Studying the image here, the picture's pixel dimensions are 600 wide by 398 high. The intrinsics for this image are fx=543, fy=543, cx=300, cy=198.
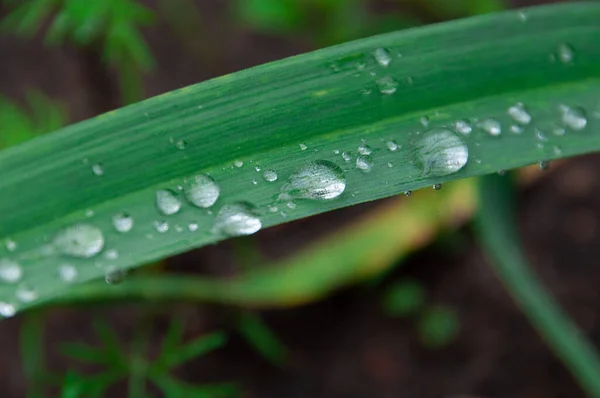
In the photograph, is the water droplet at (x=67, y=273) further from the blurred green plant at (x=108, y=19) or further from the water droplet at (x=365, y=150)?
the blurred green plant at (x=108, y=19)

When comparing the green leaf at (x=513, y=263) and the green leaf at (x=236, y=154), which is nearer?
the green leaf at (x=236, y=154)

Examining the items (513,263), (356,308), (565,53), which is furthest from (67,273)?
(356,308)

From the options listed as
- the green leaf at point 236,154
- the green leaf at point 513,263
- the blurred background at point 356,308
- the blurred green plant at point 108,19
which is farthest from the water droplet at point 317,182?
the blurred background at point 356,308

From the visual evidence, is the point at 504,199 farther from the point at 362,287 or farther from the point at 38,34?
the point at 38,34

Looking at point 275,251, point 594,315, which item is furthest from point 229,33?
point 594,315

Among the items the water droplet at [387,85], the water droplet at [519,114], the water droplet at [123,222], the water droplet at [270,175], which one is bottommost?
the water droplet at [123,222]

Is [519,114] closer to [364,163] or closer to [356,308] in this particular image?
[364,163]
